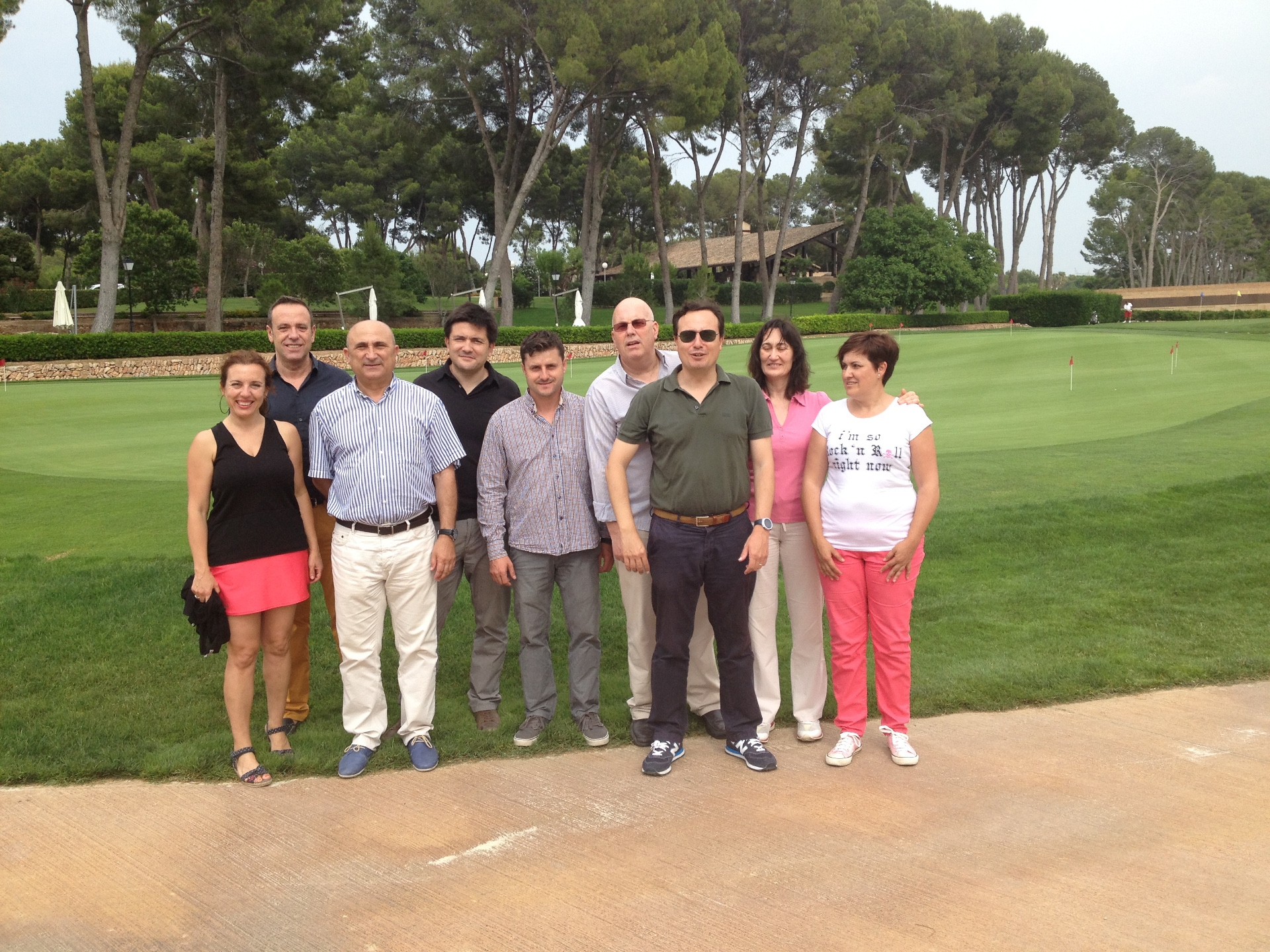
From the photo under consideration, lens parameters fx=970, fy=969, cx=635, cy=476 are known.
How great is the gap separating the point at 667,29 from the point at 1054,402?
24.4m

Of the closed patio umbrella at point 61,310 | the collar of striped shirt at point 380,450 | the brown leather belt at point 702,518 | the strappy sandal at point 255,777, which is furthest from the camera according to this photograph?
the closed patio umbrella at point 61,310

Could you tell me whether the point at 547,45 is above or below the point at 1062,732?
above

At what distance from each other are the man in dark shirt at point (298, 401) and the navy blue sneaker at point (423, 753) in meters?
0.72

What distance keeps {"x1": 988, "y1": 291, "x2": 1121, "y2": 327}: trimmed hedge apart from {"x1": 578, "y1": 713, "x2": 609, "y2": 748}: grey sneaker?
5554cm

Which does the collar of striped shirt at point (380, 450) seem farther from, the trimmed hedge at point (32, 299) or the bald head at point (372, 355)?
the trimmed hedge at point (32, 299)

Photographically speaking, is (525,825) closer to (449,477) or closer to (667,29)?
(449,477)

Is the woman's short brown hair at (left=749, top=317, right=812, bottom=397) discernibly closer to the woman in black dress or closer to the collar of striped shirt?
the collar of striped shirt

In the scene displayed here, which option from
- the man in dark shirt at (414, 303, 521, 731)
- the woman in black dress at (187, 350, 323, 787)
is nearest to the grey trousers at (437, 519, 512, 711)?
the man in dark shirt at (414, 303, 521, 731)

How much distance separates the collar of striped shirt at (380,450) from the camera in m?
4.22

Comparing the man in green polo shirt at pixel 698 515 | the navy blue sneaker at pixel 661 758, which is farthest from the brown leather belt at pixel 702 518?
the navy blue sneaker at pixel 661 758

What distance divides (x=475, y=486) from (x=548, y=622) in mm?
754

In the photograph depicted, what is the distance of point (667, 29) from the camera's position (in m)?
35.6

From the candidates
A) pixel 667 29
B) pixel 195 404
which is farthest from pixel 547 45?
pixel 195 404

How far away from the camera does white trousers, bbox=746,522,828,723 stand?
14.6 ft
